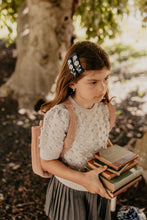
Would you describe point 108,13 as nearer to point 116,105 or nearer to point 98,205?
point 116,105

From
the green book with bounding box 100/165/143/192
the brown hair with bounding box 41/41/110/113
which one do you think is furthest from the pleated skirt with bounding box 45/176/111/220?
the brown hair with bounding box 41/41/110/113

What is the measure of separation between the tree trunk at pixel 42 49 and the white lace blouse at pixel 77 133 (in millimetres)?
2905

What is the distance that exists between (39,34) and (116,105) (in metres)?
2.22

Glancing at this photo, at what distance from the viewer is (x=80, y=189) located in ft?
5.50

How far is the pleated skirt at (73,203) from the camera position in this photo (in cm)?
171

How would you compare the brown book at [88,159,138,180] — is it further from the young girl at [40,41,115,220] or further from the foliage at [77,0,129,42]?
the foliage at [77,0,129,42]

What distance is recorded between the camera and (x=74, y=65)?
1.37 m

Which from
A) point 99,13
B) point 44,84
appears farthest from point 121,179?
point 99,13

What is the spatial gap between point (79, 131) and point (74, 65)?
1.45ft

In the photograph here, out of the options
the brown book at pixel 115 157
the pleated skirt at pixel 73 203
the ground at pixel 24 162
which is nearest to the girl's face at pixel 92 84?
the brown book at pixel 115 157

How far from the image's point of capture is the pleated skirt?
5.61 feet

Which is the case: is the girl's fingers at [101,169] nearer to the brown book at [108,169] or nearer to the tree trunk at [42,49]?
the brown book at [108,169]

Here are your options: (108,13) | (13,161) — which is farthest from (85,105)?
(108,13)

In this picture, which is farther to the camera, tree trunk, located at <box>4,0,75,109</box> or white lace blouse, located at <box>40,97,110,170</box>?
tree trunk, located at <box>4,0,75,109</box>
